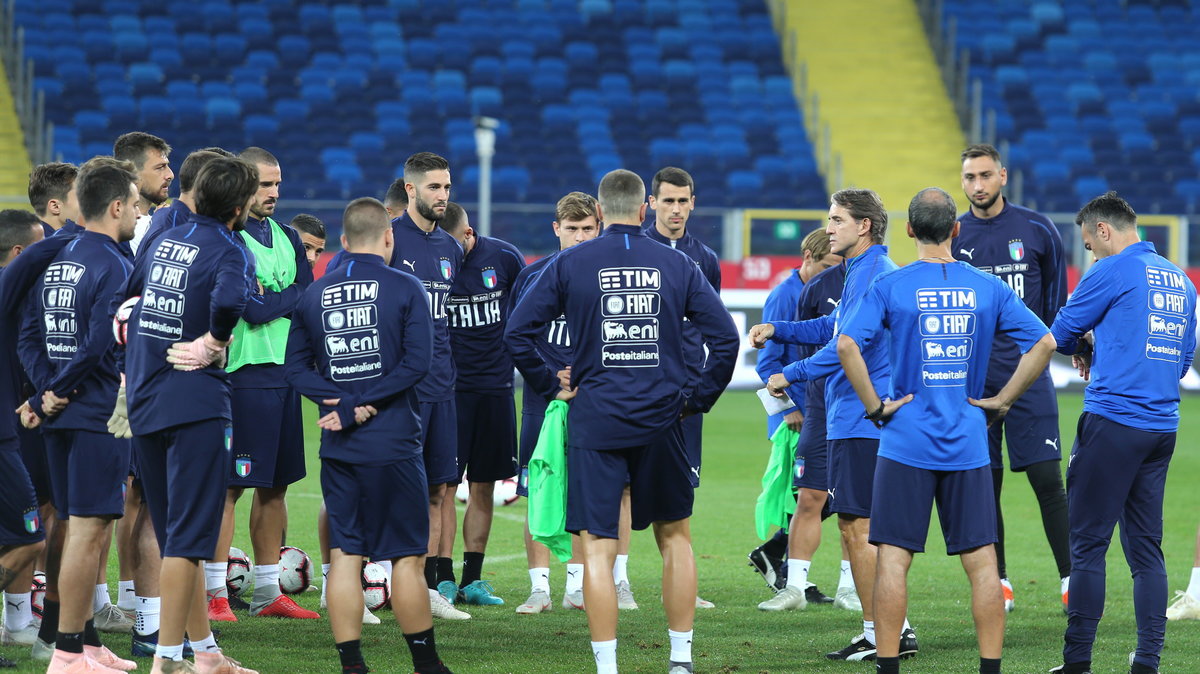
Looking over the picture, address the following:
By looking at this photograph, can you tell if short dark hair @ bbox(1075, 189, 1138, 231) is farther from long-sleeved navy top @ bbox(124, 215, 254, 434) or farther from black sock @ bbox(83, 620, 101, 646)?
black sock @ bbox(83, 620, 101, 646)

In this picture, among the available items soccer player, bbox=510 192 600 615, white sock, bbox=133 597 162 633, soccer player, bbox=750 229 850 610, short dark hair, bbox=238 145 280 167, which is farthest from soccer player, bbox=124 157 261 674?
soccer player, bbox=750 229 850 610

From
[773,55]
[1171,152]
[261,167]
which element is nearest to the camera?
[261,167]

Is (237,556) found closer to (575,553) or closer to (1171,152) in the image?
(575,553)

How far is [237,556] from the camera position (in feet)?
25.7

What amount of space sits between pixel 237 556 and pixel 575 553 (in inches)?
76.7

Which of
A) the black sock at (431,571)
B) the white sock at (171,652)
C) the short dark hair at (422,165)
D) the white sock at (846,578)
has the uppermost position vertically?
the short dark hair at (422,165)

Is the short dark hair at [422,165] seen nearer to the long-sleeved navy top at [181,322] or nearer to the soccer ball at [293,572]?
the long-sleeved navy top at [181,322]

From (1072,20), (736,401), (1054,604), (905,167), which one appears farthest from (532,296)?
(1072,20)

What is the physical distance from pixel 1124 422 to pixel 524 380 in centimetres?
275

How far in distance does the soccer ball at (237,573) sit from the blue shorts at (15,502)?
1674 mm

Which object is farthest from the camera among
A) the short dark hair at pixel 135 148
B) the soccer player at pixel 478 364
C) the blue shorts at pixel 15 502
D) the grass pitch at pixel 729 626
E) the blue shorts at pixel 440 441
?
the soccer player at pixel 478 364

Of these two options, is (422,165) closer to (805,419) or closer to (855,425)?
(805,419)

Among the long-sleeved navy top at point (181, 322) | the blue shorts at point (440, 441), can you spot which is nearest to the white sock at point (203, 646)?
the long-sleeved navy top at point (181, 322)

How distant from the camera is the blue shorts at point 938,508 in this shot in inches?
228
